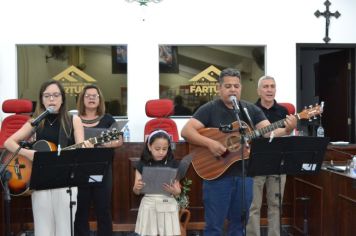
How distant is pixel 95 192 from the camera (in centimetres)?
436

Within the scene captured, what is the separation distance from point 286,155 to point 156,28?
15.1 ft

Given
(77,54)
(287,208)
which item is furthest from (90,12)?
(287,208)

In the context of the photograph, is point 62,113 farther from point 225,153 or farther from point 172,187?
point 225,153

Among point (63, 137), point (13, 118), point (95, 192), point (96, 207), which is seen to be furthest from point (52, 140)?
point (13, 118)

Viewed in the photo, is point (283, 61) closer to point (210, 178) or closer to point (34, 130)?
point (210, 178)

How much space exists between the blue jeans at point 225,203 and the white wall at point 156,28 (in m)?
3.94

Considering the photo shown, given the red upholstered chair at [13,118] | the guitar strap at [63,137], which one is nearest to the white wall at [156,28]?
the red upholstered chair at [13,118]

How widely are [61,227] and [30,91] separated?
454 centimetres

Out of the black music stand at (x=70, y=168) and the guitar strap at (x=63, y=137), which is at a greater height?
the guitar strap at (x=63, y=137)

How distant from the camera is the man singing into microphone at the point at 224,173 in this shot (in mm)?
3883

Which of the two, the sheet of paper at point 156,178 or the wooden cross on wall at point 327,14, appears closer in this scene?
the sheet of paper at point 156,178

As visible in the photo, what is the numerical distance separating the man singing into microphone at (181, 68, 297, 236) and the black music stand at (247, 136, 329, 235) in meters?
0.32

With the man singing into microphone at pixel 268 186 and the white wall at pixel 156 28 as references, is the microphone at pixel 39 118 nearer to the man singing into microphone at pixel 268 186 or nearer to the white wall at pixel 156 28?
the man singing into microphone at pixel 268 186

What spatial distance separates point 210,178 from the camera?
397cm
